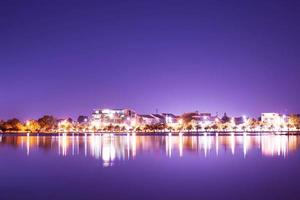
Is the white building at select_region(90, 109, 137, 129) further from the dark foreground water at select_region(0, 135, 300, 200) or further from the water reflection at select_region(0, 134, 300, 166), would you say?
the dark foreground water at select_region(0, 135, 300, 200)

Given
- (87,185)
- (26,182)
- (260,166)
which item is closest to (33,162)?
(26,182)

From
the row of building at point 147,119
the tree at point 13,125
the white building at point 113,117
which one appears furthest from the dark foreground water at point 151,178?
the white building at point 113,117

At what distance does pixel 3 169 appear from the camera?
20.1 metres

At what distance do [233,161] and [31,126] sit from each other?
90.7 metres

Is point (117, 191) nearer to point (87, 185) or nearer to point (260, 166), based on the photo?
point (87, 185)

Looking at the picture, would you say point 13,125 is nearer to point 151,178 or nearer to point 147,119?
point 147,119

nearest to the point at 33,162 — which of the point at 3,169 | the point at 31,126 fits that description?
the point at 3,169

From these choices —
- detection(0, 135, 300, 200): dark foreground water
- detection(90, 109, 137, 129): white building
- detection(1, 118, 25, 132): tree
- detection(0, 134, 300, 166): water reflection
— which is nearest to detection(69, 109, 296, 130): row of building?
detection(90, 109, 137, 129): white building

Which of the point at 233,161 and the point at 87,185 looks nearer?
the point at 87,185

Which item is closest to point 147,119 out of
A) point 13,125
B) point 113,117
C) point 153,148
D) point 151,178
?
point 113,117

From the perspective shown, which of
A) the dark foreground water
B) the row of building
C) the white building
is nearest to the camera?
the dark foreground water

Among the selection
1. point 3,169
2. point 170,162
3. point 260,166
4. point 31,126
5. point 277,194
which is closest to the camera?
point 277,194

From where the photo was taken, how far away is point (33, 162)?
23438 millimetres

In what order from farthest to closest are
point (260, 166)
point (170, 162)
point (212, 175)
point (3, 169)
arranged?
point (170, 162) < point (260, 166) < point (3, 169) < point (212, 175)
